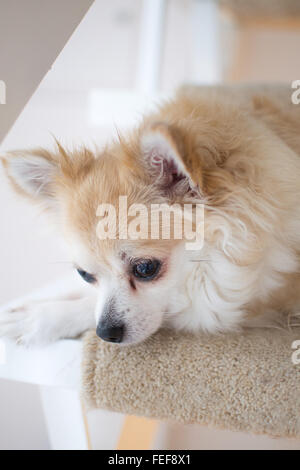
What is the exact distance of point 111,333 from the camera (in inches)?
41.6

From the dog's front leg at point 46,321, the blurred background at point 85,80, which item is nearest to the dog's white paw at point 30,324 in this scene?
the dog's front leg at point 46,321

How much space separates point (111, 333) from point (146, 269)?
0.59ft

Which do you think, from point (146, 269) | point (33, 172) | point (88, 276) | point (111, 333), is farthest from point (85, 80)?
point (111, 333)

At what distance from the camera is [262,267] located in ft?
3.74

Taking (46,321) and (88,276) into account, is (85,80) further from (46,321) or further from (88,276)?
(46,321)

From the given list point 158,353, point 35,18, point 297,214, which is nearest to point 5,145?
point 35,18

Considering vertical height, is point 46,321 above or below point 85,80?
below

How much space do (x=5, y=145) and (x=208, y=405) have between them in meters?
0.86

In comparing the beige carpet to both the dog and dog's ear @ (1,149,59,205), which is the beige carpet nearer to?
the dog

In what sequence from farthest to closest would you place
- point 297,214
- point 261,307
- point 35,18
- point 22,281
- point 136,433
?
point 136,433 → point 22,281 → point 261,307 → point 297,214 → point 35,18

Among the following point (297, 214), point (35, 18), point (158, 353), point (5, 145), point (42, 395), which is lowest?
point (42, 395)

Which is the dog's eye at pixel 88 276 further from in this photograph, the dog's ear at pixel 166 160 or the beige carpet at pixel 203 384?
the dog's ear at pixel 166 160

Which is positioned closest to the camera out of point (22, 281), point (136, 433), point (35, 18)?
point (35, 18)

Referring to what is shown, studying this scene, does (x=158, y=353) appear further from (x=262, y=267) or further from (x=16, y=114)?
(x=16, y=114)
